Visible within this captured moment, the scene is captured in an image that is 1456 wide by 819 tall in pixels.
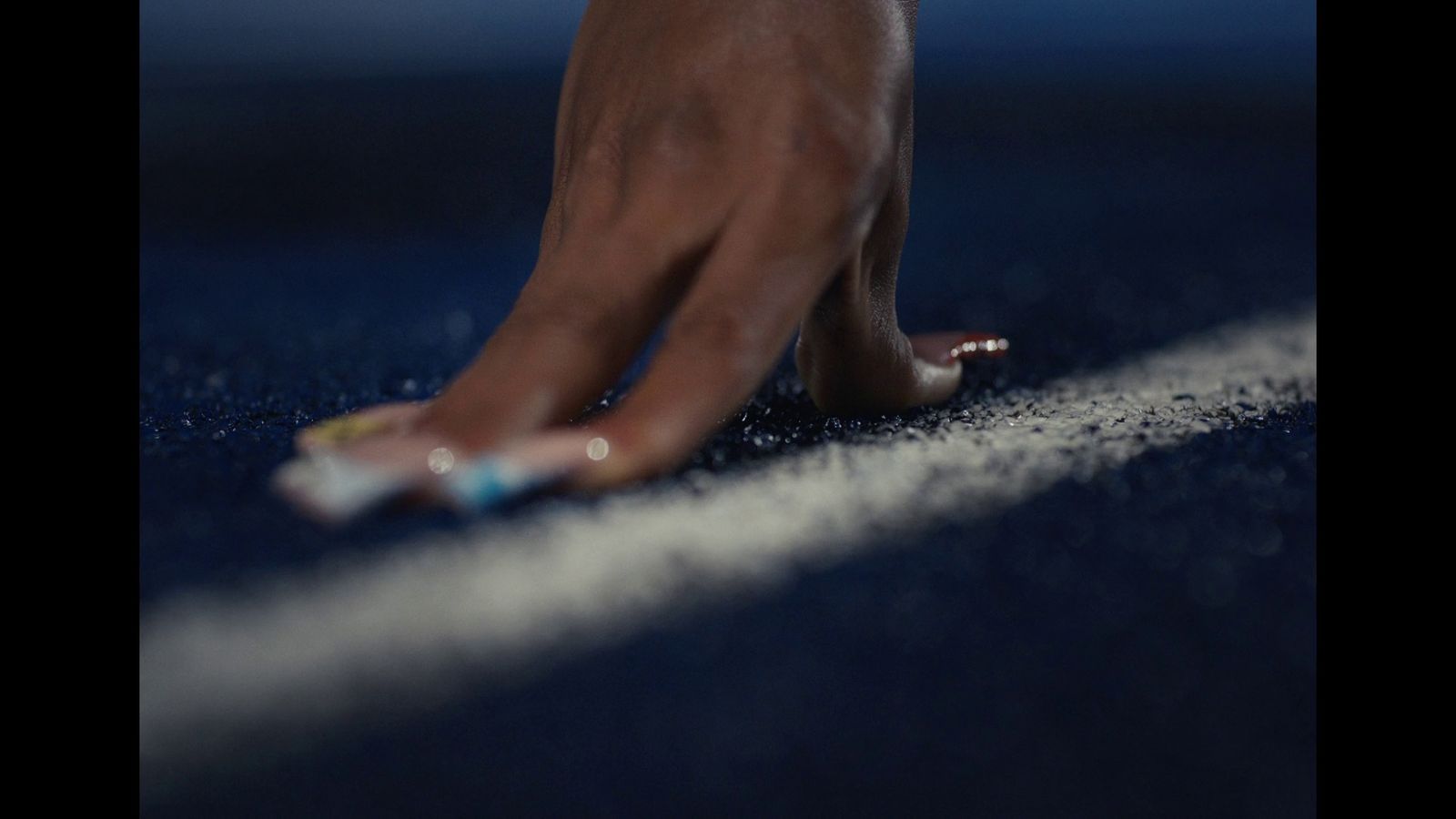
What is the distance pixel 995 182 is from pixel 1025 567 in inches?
72.8

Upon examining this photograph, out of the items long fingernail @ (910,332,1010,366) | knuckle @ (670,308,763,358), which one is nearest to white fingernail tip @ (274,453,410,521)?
knuckle @ (670,308,763,358)

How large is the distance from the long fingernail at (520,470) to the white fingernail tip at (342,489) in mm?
23

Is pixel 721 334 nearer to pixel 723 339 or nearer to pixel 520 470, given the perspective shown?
pixel 723 339

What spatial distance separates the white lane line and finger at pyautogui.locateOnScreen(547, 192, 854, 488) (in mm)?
24

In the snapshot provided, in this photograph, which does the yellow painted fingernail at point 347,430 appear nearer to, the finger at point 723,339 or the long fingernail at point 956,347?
the finger at point 723,339

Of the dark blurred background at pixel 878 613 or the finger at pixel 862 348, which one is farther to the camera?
the finger at pixel 862 348

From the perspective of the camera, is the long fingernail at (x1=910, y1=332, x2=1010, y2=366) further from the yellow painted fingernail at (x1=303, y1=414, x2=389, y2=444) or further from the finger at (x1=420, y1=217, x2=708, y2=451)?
the yellow painted fingernail at (x1=303, y1=414, x2=389, y2=444)

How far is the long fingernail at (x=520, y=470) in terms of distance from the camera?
0.47m

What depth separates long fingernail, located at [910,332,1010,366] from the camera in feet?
2.40

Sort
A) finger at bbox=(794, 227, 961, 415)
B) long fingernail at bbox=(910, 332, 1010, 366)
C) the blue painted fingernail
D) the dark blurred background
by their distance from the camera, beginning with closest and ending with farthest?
the dark blurred background → the blue painted fingernail → finger at bbox=(794, 227, 961, 415) → long fingernail at bbox=(910, 332, 1010, 366)

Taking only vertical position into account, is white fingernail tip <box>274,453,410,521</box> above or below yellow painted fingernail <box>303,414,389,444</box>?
below

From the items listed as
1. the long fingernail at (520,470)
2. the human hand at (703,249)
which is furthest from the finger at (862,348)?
the long fingernail at (520,470)

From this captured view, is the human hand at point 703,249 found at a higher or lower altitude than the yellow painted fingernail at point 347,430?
higher

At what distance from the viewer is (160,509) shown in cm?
49
